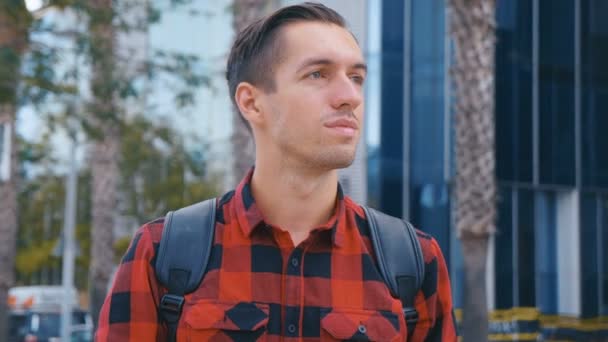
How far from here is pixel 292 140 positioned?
7.32 feet

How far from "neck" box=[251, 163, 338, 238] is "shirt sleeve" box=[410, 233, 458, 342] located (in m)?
0.25

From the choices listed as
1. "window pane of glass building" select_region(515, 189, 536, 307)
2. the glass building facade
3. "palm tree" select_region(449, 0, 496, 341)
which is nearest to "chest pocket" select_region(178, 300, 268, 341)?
"palm tree" select_region(449, 0, 496, 341)

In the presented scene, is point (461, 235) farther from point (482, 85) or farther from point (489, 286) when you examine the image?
point (489, 286)

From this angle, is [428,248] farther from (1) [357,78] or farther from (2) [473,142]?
(2) [473,142]

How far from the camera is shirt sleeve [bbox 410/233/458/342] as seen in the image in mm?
2273

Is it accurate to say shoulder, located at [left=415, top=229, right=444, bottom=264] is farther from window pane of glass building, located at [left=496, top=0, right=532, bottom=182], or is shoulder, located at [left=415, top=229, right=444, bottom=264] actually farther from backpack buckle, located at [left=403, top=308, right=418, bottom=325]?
window pane of glass building, located at [left=496, top=0, right=532, bottom=182]

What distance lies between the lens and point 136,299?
217 centimetres

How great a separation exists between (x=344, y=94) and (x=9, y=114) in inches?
567

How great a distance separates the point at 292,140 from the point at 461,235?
9893mm

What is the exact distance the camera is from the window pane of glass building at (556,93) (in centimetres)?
2503
